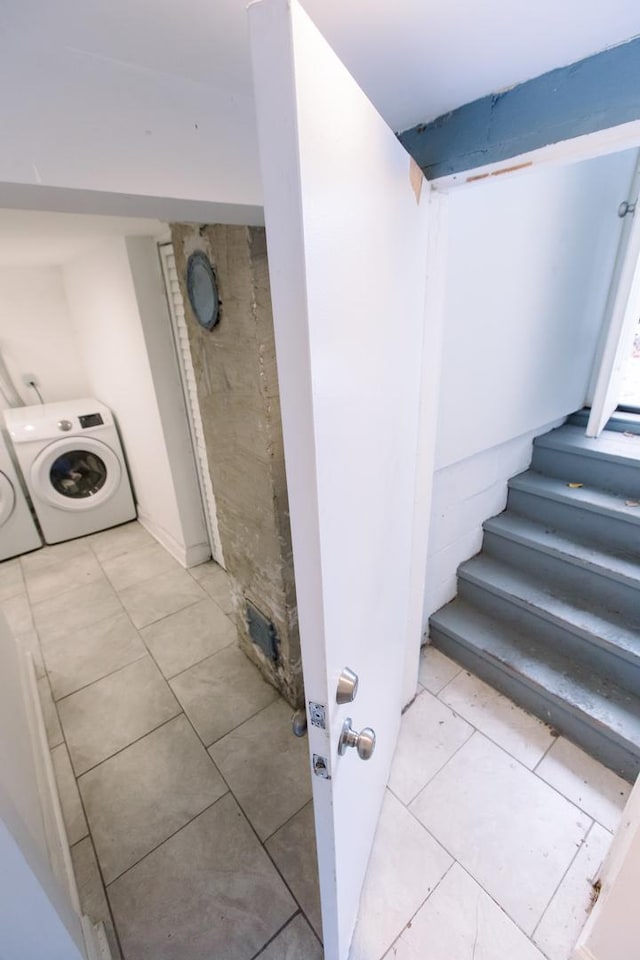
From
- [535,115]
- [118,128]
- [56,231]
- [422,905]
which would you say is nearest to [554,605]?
[422,905]

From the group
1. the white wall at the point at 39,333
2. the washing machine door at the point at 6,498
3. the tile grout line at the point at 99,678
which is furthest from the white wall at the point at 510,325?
the white wall at the point at 39,333

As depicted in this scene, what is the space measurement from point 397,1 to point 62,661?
262cm

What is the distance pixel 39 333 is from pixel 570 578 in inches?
156

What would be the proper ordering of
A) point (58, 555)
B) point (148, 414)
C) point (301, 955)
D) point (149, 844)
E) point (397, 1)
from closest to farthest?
point (397, 1), point (301, 955), point (149, 844), point (148, 414), point (58, 555)

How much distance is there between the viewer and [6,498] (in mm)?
2738

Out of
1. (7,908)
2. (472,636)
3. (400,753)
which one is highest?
(7,908)

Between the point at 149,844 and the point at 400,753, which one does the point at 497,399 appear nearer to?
the point at 400,753

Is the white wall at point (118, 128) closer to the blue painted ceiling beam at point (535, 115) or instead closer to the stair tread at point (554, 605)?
the blue painted ceiling beam at point (535, 115)

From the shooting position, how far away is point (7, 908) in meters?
0.76

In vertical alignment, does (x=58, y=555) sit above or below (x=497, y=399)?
below

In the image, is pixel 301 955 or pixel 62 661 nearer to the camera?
pixel 301 955

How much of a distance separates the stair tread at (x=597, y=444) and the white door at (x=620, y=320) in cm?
7

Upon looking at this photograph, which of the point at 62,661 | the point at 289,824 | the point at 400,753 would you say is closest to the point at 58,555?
the point at 62,661

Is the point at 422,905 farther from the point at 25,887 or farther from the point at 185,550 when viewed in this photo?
the point at 185,550
